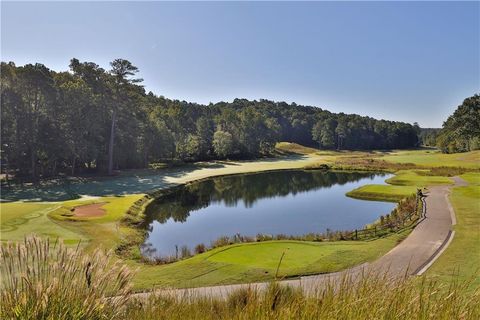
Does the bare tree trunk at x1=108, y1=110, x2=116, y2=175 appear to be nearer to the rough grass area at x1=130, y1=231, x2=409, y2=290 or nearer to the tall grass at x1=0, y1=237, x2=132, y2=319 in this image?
the rough grass area at x1=130, y1=231, x2=409, y2=290

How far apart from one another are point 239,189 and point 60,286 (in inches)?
1806

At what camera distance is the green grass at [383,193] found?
39188mm

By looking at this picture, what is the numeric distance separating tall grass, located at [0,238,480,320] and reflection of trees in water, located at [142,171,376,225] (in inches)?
1054

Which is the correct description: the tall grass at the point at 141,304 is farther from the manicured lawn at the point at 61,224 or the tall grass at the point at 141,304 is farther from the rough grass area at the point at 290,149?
the rough grass area at the point at 290,149

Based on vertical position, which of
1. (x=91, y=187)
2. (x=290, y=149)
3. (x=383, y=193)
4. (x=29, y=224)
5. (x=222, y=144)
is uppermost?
(x=222, y=144)

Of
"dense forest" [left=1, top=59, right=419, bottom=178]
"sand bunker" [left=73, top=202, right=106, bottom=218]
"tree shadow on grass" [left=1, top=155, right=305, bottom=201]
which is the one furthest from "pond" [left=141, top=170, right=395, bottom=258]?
"dense forest" [left=1, top=59, right=419, bottom=178]

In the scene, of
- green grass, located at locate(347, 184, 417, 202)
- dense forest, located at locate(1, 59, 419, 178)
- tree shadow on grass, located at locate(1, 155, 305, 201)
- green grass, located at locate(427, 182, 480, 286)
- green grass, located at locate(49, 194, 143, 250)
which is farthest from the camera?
dense forest, located at locate(1, 59, 419, 178)

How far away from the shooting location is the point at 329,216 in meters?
32.7

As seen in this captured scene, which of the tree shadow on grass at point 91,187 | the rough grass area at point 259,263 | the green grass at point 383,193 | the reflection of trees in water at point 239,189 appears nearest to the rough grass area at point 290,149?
the reflection of trees in water at point 239,189

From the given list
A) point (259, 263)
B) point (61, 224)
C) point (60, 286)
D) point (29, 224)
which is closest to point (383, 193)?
point (259, 263)

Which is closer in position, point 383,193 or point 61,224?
point 61,224

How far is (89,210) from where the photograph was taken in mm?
31062

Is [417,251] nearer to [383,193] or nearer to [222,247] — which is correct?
[222,247]

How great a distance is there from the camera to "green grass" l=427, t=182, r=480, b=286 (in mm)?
14653
